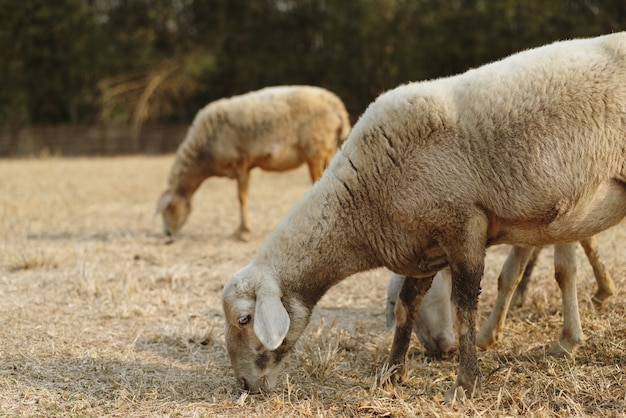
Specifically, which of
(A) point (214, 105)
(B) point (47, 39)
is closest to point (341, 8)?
(B) point (47, 39)

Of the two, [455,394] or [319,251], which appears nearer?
[455,394]

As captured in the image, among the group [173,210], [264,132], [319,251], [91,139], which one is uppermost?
[319,251]

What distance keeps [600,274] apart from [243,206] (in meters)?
5.35

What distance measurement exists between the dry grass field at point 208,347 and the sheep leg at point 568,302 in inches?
3.7

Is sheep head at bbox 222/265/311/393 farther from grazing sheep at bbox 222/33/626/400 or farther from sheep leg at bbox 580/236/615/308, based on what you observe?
sheep leg at bbox 580/236/615/308

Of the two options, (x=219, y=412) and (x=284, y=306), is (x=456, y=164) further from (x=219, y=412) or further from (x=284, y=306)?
(x=219, y=412)

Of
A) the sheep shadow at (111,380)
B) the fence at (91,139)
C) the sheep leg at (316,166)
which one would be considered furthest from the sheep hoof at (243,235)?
the fence at (91,139)

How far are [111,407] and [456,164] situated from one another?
234cm

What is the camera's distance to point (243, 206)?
32.0 feet

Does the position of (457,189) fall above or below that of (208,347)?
above

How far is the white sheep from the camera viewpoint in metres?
4.71

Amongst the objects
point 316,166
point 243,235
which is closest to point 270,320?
point 243,235

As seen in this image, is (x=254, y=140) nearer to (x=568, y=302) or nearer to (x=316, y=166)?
(x=316, y=166)

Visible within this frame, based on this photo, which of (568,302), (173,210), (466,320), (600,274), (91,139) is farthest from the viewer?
(91,139)
